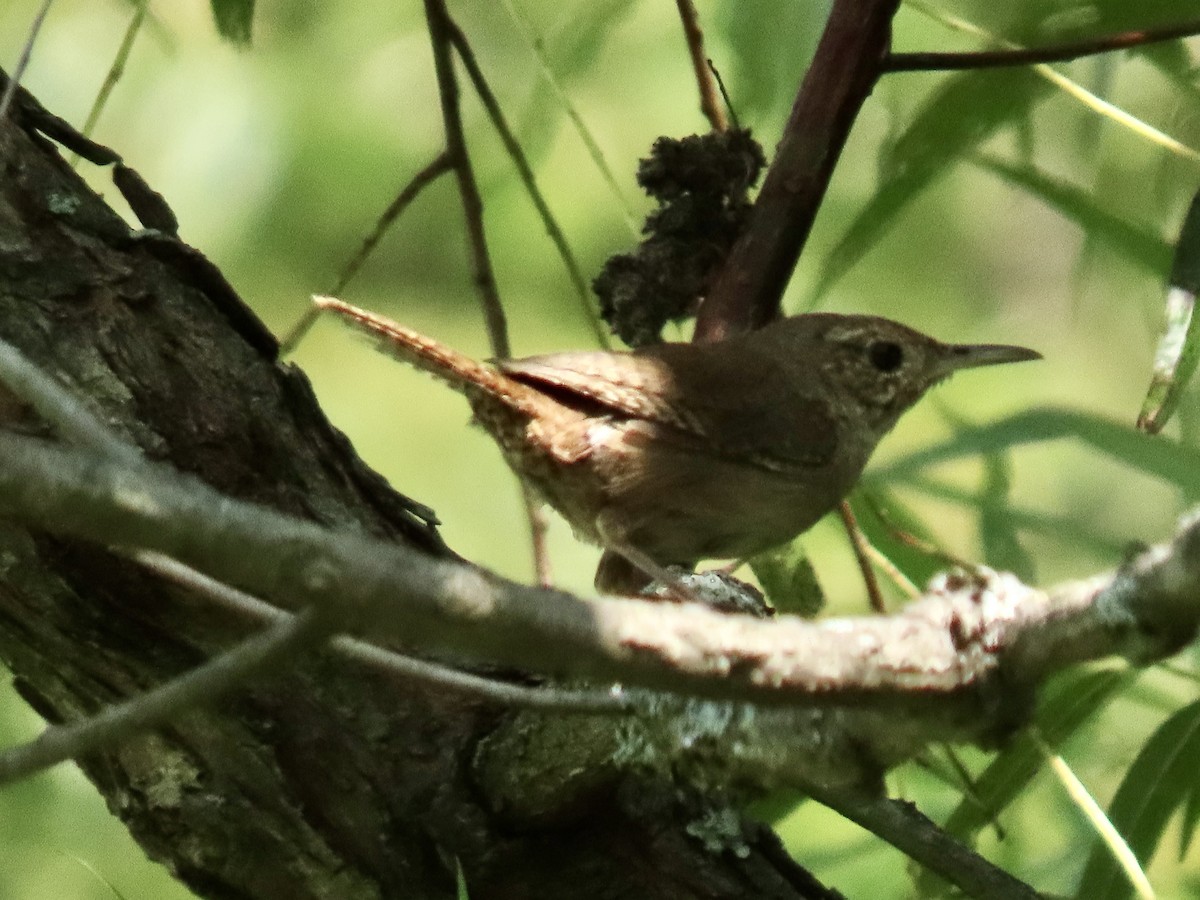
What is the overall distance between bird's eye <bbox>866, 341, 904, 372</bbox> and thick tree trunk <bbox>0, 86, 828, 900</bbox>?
1.16 metres

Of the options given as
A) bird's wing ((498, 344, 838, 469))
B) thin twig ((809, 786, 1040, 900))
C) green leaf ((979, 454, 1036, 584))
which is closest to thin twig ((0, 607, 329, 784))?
thin twig ((809, 786, 1040, 900))

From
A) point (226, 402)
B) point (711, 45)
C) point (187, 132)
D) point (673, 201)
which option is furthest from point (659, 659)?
point (187, 132)

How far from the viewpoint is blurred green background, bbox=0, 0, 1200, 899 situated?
86.5 inches

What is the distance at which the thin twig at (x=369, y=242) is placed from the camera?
2.26 metres

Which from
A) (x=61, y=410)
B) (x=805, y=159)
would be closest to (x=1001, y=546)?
(x=805, y=159)

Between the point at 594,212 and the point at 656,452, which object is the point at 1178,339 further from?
the point at 594,212

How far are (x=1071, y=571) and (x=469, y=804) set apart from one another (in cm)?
175

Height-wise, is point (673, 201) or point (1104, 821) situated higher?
point (673, 201)

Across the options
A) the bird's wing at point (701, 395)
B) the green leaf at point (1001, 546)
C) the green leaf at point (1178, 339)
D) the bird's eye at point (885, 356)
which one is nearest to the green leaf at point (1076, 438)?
the green leaf at point (1178, 339)

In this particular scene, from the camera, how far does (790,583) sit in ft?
7.39

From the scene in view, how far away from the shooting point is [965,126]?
2049 millimetres

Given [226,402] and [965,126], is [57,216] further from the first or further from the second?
[965,126]

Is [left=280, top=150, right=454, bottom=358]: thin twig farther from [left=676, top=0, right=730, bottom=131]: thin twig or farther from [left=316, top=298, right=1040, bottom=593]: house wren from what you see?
[left=676, top=0, right=730, bottom=131]: thin twig

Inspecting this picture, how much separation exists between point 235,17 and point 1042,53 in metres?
1.07
